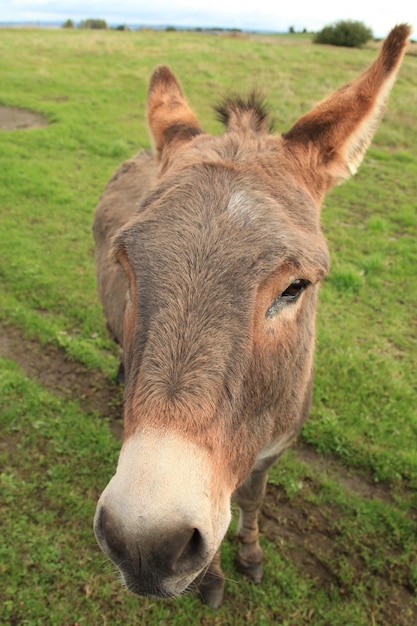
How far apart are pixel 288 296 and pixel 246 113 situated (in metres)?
1.61

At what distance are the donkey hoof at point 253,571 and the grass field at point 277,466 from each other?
0.09 m

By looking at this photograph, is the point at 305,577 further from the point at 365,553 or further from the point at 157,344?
the point at 157,344

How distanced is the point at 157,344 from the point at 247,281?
1.59 ft

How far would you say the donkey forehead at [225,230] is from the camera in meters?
1.96

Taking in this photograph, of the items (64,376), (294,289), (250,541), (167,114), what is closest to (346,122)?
(294,289)

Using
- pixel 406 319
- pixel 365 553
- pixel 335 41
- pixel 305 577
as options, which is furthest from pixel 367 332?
pixel 335 41

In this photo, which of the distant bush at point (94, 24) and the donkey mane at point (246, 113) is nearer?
the donkey mane at point (246, 113)

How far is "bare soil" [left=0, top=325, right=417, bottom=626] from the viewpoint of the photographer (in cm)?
375

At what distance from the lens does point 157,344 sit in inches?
72.7

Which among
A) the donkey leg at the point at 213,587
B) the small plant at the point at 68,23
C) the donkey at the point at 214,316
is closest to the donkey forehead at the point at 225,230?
the donkey at the point at 214,316

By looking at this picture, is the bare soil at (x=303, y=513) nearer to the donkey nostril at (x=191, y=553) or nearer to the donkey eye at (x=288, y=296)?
the donkey nostril at (x=191, y=553)

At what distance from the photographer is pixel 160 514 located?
1.48 m

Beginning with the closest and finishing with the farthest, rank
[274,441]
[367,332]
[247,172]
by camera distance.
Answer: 1. [247,172]
2. [274,441]
3. [367,332]

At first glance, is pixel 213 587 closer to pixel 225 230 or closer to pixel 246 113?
pixel 225 230
